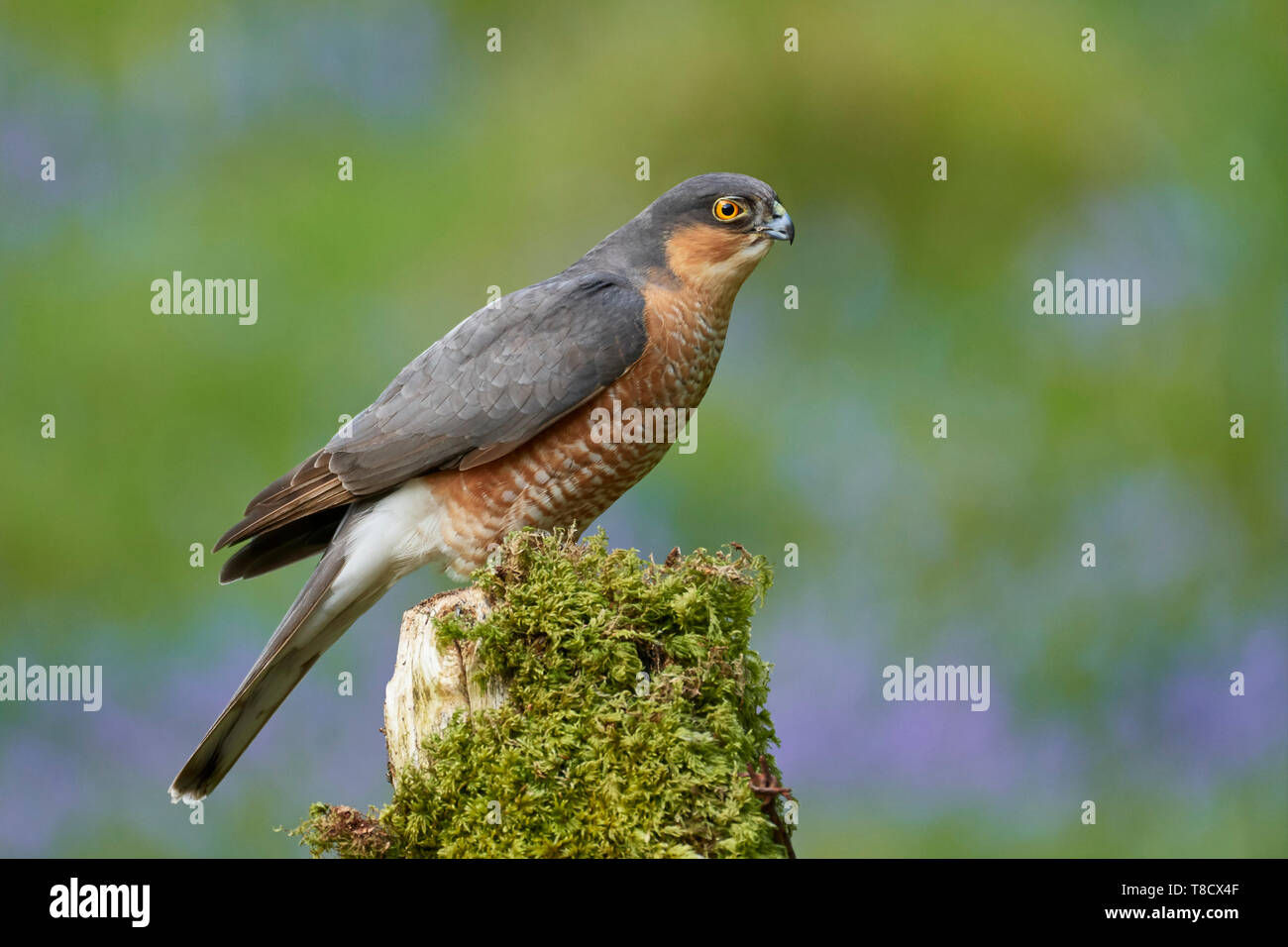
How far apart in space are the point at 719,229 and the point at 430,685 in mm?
2241

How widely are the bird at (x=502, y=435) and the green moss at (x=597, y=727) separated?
42.0 inches

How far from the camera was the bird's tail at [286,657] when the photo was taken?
4.25 metres

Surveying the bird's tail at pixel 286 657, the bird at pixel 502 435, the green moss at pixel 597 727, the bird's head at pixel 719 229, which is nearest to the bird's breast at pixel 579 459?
the bird at pixel 502 435

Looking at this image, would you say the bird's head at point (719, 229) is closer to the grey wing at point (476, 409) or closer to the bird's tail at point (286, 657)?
the grey wing at point (476, 409)

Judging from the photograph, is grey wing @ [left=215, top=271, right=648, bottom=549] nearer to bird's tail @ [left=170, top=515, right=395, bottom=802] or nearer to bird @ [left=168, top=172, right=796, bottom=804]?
bird @ [left=168, top=172, right=796, bottom=804]

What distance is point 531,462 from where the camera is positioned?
4.66 metres

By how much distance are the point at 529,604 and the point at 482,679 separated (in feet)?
0.76

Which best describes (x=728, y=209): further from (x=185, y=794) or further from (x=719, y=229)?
(x=185, y=794)

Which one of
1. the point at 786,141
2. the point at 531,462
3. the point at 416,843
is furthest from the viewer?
the point at 786,141

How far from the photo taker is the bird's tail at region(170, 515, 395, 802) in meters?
4.25

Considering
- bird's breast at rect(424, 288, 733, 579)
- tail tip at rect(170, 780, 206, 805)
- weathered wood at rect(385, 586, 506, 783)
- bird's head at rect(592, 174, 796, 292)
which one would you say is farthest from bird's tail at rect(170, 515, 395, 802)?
bird's head at rect(592, 174, 796, 292)

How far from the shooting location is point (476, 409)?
464cm
